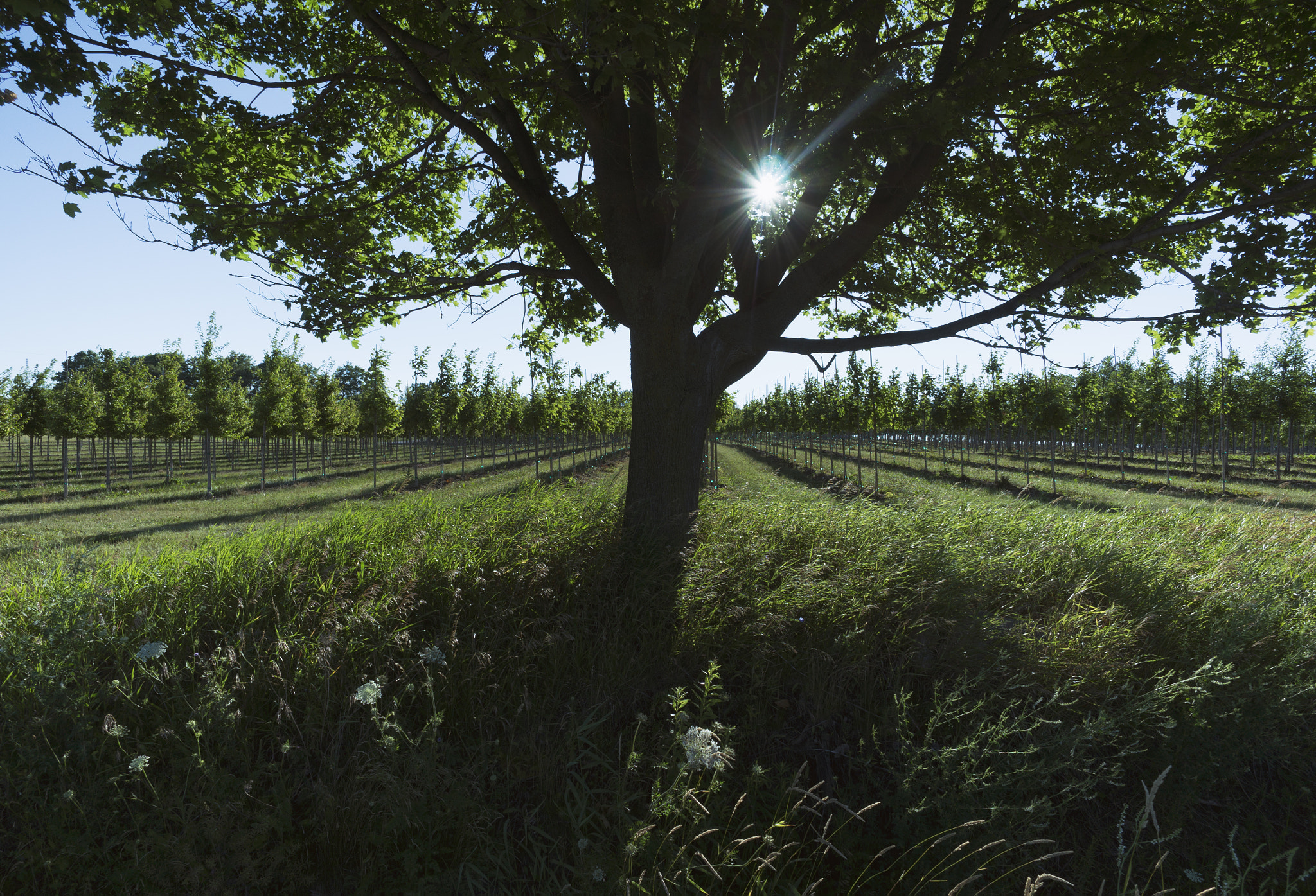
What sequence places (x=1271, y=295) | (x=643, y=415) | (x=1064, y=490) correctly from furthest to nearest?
1. (x=1064, y=490)
2. (x=1271, y=295)
3. (x=643, y=415)

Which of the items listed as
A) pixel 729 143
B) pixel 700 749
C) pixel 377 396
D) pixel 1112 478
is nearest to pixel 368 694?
pixel 700 749

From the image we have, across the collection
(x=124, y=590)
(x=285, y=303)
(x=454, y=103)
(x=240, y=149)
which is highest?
(x=454, y=103)

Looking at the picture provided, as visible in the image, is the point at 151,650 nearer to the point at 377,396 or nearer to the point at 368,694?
the point at 368,694

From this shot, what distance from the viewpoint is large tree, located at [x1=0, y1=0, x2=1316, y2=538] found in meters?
4.10

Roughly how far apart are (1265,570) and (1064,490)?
18.0 meters

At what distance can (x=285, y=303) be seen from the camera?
18.6 feet

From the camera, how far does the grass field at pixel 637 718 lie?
213 centimetres

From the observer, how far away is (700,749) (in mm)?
1848

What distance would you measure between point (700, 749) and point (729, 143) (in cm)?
492

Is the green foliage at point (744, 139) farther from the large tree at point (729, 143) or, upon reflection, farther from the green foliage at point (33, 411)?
the green foliage at point (33, 411)

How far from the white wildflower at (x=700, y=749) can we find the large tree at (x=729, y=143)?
2526 mm

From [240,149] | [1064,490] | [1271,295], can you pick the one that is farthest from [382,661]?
[1064,490]

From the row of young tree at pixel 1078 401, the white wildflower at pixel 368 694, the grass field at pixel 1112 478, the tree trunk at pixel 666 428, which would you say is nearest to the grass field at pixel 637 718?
the white wildflower at pixel 368 694

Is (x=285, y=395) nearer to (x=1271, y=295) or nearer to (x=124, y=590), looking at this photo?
(x=124, y=590)
